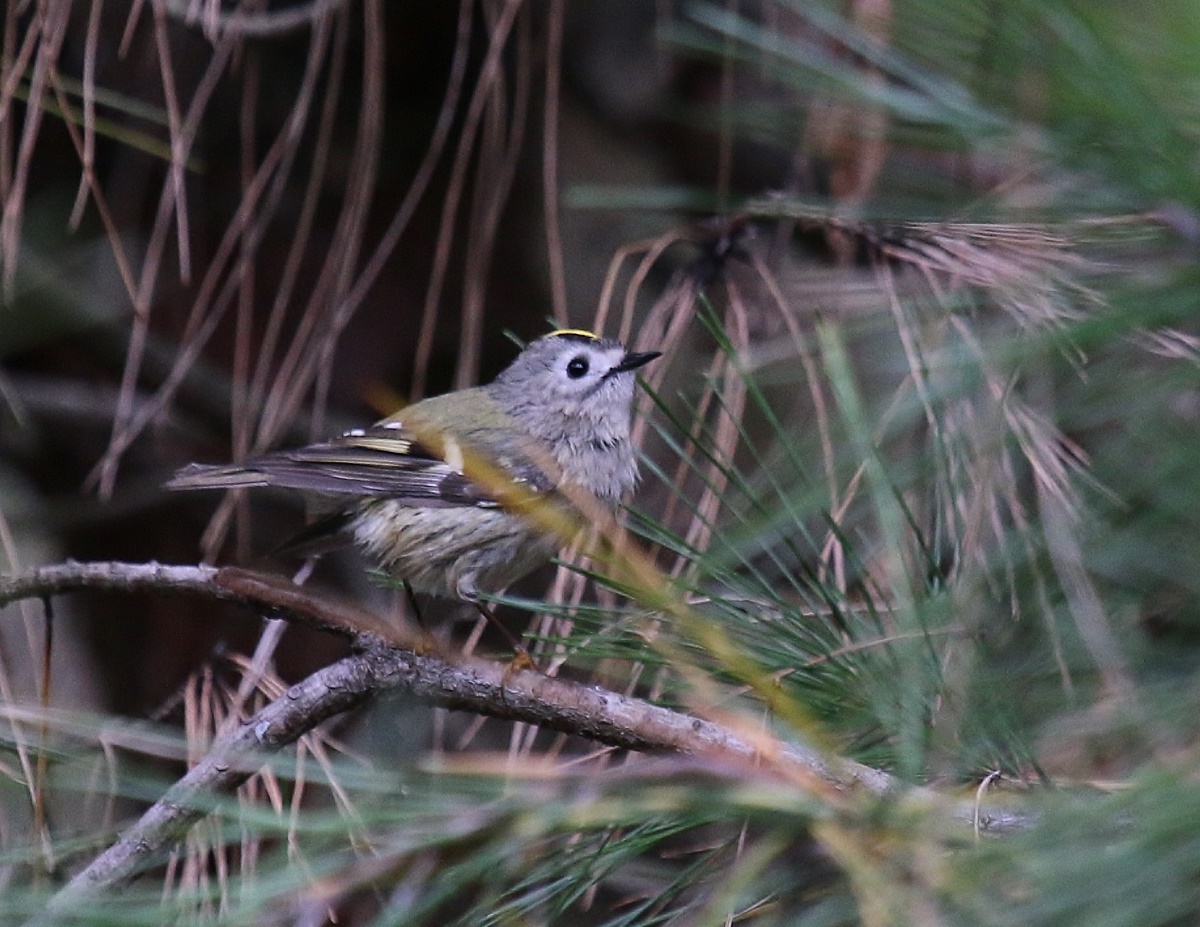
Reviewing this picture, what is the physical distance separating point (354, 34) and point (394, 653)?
141 cm

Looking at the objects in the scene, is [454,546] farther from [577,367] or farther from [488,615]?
[577,367]

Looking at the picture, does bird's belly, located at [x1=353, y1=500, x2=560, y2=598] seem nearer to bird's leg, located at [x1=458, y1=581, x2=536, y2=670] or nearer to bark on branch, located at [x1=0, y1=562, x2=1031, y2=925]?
bird's leg, located at [x1=458, y1=581, x2=536, y2=670]

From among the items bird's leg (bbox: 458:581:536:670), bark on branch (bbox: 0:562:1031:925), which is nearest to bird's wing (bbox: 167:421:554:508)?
bird's leg (bbox: 458:581:536:670)

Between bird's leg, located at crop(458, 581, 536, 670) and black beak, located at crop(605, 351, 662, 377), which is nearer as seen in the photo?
bird's leg, located at crop(458, 581, 536, 670)

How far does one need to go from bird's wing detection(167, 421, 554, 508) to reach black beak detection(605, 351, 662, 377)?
183 mm

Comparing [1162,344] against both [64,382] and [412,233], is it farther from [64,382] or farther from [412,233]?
[64,382]

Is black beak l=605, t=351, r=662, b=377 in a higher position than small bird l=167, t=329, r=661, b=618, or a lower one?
higher

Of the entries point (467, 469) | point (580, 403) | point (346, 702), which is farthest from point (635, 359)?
point (346, 702)

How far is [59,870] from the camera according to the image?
4.42ft

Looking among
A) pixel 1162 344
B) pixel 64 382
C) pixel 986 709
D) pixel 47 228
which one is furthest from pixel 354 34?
pixel 986 709

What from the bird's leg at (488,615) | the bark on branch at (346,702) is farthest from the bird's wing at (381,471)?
the bark on branch at (346,702)

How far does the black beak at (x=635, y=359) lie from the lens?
1601 mm

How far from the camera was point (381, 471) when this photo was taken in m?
1.86

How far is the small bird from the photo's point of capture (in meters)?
1.75
